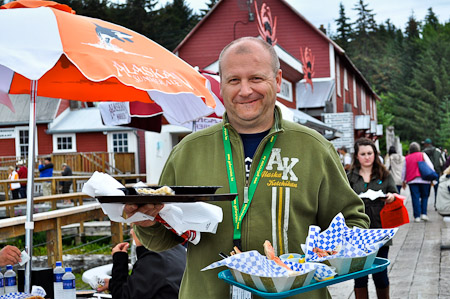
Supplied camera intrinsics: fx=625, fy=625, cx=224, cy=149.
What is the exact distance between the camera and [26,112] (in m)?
40.9

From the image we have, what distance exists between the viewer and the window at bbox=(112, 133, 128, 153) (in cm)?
3794

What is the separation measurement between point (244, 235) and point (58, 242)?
3.97m

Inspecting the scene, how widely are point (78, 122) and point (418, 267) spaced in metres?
32.8

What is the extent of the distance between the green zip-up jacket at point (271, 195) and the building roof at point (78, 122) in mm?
34936

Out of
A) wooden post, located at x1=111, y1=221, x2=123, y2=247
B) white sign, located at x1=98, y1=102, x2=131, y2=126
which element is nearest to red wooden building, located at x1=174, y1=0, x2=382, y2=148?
white sign, located at x1=98, y1=102, x2=131, y2=126

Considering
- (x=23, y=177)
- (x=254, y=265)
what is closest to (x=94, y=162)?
(x=23, y=177)

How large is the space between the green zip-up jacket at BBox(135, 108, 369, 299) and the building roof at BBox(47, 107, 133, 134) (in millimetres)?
34936

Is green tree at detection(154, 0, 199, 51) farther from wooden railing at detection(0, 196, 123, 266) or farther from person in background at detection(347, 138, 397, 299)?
wooden railing at detection(0, 196, 123, 266)

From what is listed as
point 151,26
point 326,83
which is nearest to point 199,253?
point 326,83

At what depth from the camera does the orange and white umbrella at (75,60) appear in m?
4.00

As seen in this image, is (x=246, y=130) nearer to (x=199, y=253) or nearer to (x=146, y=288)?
(x=199, y=253)

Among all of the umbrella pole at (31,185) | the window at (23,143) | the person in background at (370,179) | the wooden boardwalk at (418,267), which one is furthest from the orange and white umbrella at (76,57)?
the window at (23,143)

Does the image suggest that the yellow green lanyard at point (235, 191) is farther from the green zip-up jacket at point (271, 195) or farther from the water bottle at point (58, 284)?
the water bottle at point (58, 284)

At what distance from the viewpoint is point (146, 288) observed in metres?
4.92
